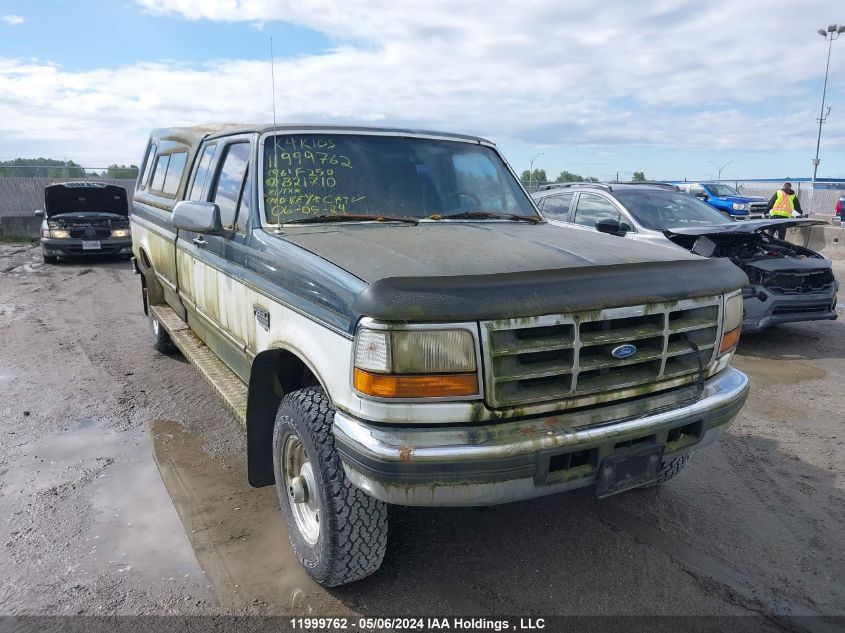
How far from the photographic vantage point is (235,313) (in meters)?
3.77

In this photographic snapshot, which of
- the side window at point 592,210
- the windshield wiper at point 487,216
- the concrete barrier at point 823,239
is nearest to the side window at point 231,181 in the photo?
the windshield wiper at point 487,216

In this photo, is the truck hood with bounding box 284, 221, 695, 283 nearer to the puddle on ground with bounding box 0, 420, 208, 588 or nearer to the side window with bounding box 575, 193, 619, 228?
the puddle on ground with bounding box 0, 420, 208, 588

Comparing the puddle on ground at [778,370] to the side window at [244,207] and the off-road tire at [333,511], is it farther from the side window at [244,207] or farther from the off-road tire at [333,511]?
the side window at [244,207]

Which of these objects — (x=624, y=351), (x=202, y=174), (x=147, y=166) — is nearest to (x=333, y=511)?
(x=624, y=351)

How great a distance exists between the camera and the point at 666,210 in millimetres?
8172

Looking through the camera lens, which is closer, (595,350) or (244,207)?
(595,350)

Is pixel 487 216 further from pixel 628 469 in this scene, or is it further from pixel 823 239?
pixel 823 239

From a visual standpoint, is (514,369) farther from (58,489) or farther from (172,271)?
(172,271)

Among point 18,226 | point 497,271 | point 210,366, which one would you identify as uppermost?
point 497,271

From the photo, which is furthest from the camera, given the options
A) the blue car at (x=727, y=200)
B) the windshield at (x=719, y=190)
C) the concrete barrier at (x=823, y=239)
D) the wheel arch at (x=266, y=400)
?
the windshield at (x=719, y=190)

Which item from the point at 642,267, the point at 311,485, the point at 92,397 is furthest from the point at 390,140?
the point at 92,397

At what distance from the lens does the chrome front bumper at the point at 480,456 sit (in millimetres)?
2334

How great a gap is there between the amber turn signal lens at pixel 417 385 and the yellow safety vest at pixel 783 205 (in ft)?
52.3

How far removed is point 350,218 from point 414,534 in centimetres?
174
